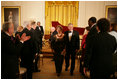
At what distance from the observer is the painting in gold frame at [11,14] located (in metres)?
10.2

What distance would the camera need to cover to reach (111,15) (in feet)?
31.1

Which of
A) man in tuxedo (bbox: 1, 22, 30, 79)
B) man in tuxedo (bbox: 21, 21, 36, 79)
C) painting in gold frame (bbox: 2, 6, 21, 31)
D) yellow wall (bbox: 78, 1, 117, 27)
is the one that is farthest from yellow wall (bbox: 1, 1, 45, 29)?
man in tuxedo (bbox: 1, 22, 30, 79)

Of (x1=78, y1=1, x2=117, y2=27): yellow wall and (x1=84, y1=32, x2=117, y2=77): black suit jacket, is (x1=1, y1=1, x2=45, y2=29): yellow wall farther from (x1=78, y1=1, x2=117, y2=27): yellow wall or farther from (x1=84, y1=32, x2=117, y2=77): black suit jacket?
(x1=84, y1=32, x2=117, y2=77): black suit jacket

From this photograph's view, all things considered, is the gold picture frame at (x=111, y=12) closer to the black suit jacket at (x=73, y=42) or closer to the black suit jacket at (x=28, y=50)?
the black suit jacket at (x=73, y=42)

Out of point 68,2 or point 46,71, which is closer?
point 46,71

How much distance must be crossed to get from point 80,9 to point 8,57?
8094 mm

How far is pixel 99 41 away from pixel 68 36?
232 cm

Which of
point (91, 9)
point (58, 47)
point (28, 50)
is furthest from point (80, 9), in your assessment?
point (28, 50)

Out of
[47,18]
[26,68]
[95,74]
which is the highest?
[47,18]

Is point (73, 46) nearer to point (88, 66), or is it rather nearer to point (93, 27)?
point (93, 27)

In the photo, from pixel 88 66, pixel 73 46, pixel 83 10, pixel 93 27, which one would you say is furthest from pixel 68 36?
pixel 83 10

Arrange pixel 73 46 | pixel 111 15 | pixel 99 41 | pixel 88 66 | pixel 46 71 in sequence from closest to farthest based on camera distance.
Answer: pixel 99 41
pixel 88 66
pixel 73 46
pixel 46 71
pixel 111 15

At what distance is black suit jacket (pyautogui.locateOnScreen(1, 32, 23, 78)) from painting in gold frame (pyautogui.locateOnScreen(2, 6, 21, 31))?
328 inches

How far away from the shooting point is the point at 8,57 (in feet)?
7.40
